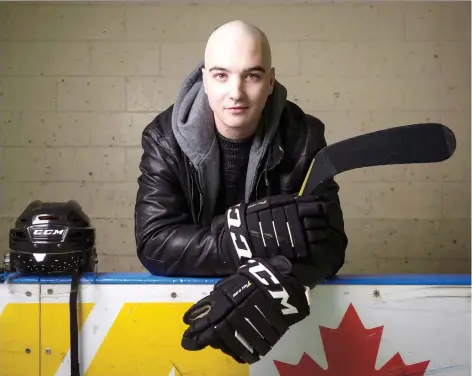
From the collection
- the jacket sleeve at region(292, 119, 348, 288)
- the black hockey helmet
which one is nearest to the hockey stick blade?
the jacket sleeve at region(292, 119, 348, 288)

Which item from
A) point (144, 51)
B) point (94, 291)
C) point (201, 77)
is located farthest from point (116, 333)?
point (144, 51)

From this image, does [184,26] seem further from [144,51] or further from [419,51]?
[419,51]

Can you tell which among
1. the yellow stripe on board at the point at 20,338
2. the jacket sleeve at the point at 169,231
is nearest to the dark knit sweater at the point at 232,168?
the jacket sleeve at the point at 169,231

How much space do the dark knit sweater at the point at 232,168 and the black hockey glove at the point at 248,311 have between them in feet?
1.15

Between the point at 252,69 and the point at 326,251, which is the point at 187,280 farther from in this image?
the point at 252,69

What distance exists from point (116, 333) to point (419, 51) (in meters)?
1.89

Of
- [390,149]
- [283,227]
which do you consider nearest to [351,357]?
[283,227]

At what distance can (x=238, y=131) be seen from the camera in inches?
45.0

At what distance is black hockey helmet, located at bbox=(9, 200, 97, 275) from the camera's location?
41.2 inches

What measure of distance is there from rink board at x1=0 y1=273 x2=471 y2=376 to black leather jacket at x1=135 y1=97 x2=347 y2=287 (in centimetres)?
5

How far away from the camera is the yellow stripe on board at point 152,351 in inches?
41.2

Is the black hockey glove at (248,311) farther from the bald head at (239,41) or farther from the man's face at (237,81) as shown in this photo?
the bald head at (239,41)

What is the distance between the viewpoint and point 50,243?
1.05 m

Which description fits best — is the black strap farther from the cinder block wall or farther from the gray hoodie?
the cinder block wall
